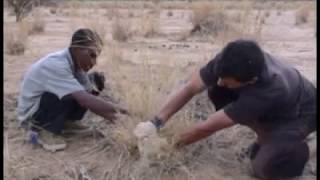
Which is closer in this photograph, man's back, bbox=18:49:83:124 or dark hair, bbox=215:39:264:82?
dark hair, bbox=215:39:264:82

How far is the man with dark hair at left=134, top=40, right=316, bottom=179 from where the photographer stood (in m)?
4.66

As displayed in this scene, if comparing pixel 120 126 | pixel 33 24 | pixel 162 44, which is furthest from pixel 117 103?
pixel 33 24

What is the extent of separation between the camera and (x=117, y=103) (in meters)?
6.02

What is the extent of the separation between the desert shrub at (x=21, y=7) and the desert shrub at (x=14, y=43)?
5431mm

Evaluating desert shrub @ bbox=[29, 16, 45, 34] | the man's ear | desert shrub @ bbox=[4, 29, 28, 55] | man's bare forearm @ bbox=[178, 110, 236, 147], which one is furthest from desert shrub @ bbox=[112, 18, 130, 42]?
the man's ear

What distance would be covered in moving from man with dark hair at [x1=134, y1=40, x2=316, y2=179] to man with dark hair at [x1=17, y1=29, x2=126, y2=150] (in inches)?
23.5

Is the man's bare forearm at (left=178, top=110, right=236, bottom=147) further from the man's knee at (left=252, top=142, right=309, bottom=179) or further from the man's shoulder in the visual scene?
the man's shoulder

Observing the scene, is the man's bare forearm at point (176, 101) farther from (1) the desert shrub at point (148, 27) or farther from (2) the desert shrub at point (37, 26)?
(2) the desert shrub at point (37, 26)

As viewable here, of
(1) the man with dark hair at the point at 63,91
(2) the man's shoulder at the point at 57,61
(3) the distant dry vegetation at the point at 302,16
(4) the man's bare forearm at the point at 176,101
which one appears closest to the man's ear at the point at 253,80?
(4) the man's bare forearm at the point at 176,101

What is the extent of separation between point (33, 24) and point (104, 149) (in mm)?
9293

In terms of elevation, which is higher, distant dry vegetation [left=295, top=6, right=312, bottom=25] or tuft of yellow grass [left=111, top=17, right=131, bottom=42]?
tuft of yellow grass [left=111, top=17, right=131, bottom=42]

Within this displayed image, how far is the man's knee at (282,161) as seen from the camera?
4922mm

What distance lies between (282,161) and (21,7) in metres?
13.2

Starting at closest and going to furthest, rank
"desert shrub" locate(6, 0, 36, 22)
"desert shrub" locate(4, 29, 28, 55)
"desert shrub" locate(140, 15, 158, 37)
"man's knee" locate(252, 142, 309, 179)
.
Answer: "man's knee" locate(252, 142, 309, 179) → "desert shrub" locate(4, 29, 28, 55) → "desert shrub" locate(140, 15, 158, 37) → "desert shrub" locate(6, 0, 36, 22)
